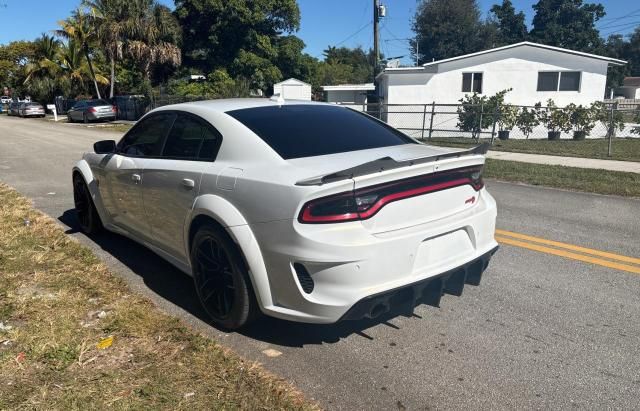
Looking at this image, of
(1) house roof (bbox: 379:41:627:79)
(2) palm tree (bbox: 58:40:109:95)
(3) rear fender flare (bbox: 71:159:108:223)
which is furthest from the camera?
(2) palm tree (bbox: 58:40:109:95)

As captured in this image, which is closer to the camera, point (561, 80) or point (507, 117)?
point (507, 117)

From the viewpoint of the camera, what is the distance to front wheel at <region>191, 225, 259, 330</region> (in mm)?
3361

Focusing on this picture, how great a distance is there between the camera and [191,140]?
4.09 meters

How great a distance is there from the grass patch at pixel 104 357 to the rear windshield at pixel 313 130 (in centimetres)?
140

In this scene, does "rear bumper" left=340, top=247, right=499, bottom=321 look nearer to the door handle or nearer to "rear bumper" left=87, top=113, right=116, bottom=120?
the door handle

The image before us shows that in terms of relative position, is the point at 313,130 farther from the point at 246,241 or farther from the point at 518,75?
the point at 518,75

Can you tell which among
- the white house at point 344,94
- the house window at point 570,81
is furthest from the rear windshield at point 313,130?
the white house at point 344,94

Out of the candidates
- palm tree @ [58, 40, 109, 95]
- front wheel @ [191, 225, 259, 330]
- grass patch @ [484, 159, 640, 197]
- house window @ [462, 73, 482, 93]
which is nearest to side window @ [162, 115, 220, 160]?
front wheel @ [191, 225, 259, 330]

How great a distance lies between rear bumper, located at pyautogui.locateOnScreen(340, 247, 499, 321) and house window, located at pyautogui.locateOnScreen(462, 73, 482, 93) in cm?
2298

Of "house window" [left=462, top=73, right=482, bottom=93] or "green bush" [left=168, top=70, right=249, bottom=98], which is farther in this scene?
"green bush" [left=168, top=70, right=249, bottom=98]

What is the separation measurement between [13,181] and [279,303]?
9.06 m

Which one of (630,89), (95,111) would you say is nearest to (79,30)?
Result: (95,111)

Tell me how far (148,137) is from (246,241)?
2.01 meters

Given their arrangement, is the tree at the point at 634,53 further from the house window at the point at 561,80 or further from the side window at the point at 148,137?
the side window at the point at 148,137
